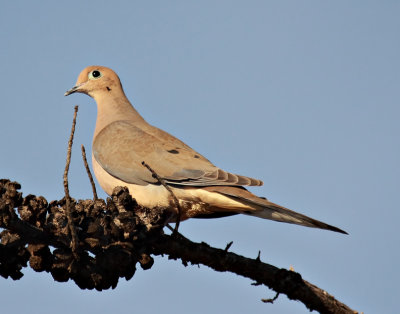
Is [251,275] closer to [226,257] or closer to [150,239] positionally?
[226,257]

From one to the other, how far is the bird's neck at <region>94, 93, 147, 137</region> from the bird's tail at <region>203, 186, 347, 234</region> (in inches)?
70.9

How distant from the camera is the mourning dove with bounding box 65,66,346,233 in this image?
4824mm

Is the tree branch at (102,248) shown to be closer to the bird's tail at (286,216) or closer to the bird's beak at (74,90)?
the bird's tail at (286,216)

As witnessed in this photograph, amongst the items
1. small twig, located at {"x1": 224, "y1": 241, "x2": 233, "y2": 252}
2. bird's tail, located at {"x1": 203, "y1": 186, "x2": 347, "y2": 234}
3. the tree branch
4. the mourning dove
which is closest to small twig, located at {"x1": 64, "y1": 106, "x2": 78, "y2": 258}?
the tree branch

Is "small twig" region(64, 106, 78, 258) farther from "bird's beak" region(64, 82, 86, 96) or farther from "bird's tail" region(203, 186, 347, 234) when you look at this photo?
"bird's beak" region(64, 82, 86, 96)

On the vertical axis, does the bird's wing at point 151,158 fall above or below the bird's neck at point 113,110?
below

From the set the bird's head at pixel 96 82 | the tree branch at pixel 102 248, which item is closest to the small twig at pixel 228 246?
the tree branch at pixel 102 248

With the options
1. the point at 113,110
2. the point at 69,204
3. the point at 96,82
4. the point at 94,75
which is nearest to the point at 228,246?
the point at 69,204

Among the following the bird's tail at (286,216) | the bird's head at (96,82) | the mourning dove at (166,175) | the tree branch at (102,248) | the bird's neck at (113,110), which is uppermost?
the bird's head at (96,82)

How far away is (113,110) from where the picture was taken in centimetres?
670

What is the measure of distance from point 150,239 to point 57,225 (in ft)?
2.03

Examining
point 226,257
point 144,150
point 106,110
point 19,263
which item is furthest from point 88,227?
point 106,110

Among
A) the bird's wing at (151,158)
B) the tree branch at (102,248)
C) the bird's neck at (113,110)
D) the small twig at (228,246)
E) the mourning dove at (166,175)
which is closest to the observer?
the tree branch at (102,248)

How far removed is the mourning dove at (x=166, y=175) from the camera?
482 cm
